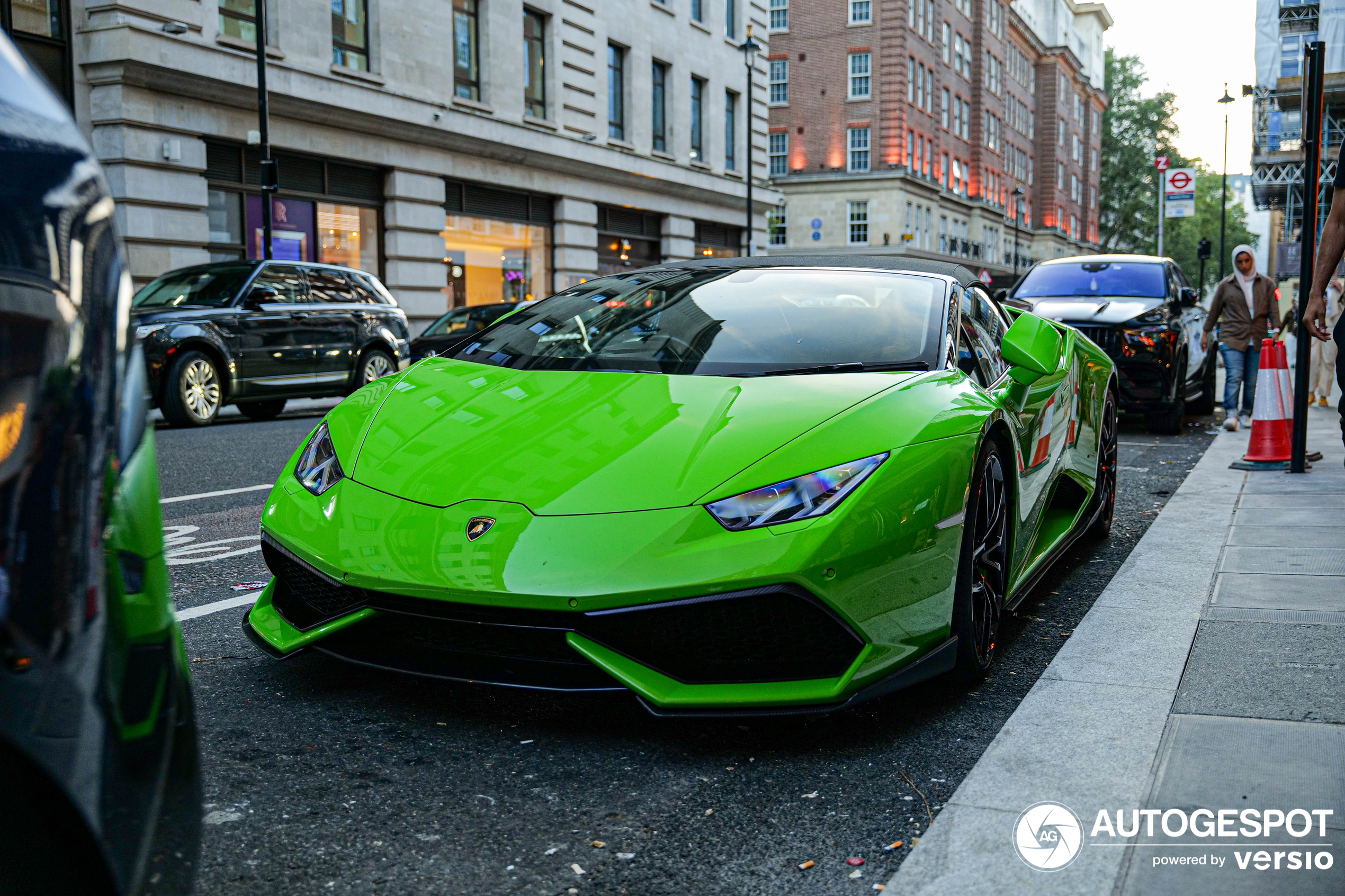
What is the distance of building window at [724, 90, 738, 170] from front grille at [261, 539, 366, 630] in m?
34.0

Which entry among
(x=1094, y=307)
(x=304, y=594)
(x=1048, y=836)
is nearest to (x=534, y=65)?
(x=1094, y=307)

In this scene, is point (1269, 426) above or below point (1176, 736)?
above

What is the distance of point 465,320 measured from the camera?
19.0 m

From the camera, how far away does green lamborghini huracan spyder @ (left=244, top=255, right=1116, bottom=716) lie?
296cm

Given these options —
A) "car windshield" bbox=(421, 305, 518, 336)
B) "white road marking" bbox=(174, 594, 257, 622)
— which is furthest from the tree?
"white road marking" bbox=(174, 594, 257, 622)

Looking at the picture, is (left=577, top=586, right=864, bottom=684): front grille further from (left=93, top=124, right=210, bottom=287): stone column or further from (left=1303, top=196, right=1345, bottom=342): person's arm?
(left=93, top=124, right=210, bottom=287): stone column

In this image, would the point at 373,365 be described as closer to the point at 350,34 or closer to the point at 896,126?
the point at 350,34

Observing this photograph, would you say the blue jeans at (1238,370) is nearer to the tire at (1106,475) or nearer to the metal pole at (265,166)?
the tire at (1106,475)

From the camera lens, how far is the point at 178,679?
161cm

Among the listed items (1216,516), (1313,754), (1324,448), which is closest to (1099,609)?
(1313,754)

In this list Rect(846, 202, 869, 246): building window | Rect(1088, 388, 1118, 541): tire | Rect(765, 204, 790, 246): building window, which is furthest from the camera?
Rect(765, 204, 790, 246): building window

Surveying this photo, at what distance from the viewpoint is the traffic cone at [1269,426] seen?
880 cm

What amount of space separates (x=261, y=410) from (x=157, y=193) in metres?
5.71

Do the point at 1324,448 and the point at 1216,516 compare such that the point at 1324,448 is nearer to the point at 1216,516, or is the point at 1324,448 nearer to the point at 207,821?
the point at 1216,516
